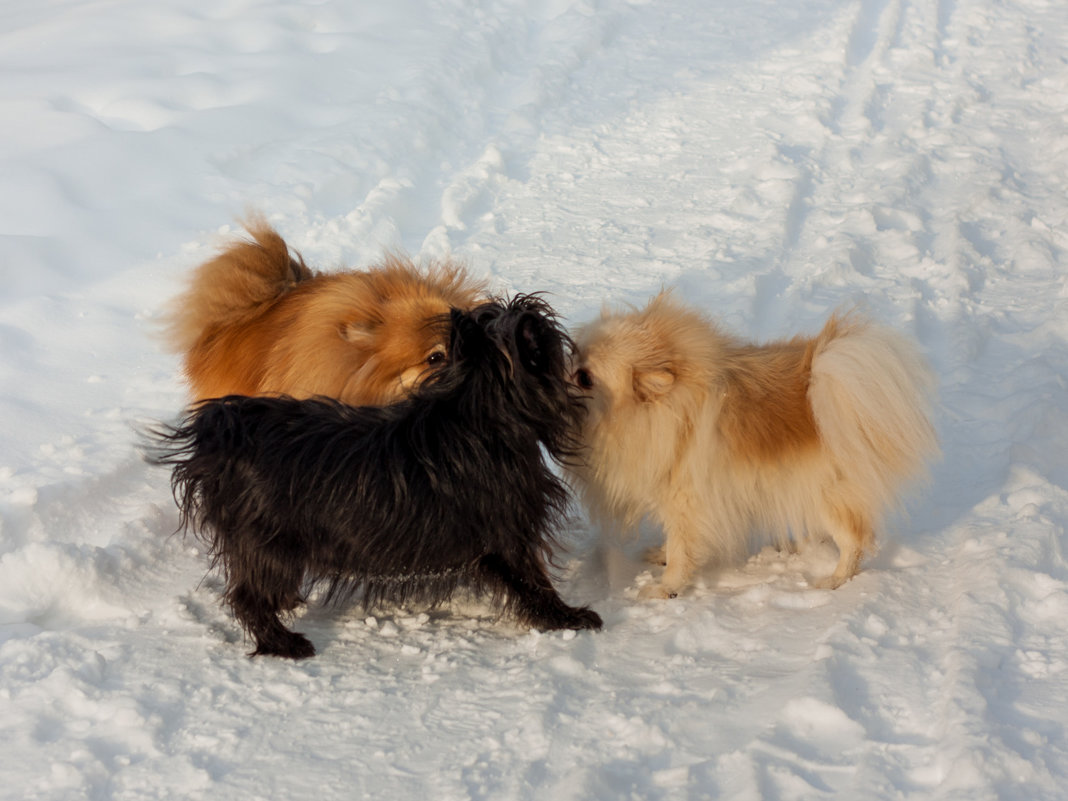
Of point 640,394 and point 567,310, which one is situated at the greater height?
point 640,394

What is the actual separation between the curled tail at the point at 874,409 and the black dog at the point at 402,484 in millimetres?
871

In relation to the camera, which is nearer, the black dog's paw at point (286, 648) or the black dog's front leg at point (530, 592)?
the black dog's paw at point (286, 648)

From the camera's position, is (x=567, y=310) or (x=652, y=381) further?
(x=567, y=310)

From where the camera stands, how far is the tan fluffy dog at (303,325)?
356 cm

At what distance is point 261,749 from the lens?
2.38 m

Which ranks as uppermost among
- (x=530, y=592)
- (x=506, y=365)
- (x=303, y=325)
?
(x=506, y=365)

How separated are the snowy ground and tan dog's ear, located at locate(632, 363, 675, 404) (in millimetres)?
707

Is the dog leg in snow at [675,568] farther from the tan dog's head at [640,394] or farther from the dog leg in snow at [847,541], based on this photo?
the dog leg in snow at [847,541]

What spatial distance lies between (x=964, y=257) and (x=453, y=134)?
3.38 meters

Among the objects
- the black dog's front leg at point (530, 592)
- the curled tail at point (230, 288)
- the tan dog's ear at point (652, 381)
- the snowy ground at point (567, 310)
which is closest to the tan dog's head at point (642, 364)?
the tan dog's ear at point (652, 381)

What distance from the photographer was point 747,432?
321 centimetres

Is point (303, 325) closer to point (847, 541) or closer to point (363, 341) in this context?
point (363, 341)

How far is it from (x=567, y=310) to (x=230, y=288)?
1.81 m

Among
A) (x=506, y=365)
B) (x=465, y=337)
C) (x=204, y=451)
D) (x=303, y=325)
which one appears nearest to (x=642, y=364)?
(x=506, y=365)
